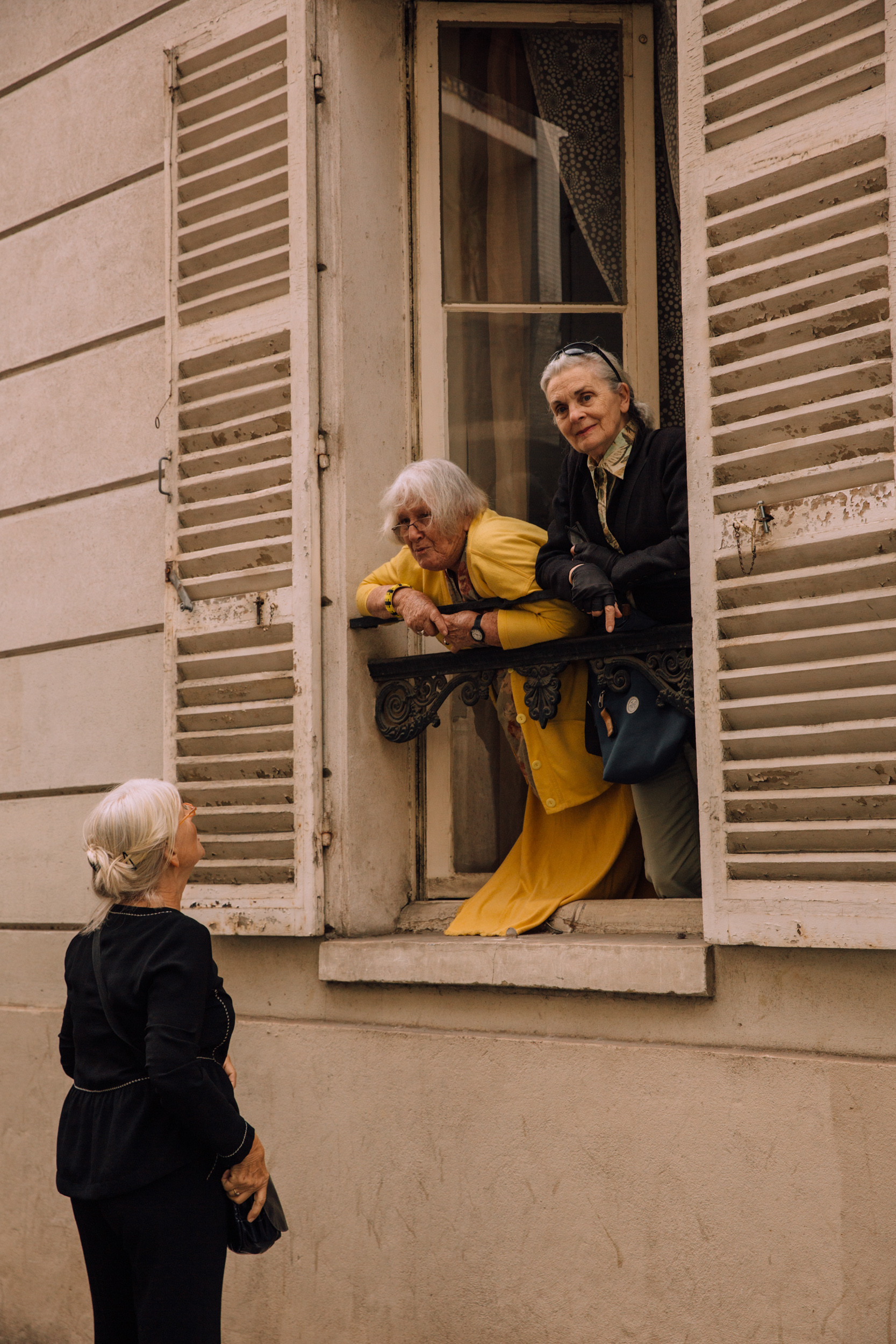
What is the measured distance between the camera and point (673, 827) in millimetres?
3453

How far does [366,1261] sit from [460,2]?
3.87 m

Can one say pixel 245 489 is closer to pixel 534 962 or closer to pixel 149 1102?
pixel 534 962

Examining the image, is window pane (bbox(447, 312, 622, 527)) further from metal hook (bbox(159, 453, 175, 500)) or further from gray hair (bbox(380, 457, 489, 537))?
metal hook (bbox(159, 453, 175, 500))

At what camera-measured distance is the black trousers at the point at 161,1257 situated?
7.83 feet

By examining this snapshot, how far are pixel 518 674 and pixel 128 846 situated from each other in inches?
56.3

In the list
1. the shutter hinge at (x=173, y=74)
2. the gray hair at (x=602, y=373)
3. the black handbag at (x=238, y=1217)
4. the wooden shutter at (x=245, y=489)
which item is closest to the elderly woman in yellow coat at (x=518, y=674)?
the wooden shutter at (x=245, y=489)

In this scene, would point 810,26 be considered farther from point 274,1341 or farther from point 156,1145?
point 274,1341

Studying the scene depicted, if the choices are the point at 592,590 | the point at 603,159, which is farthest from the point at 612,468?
the point at 603,159

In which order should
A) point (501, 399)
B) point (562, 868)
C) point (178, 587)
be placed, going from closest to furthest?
1. point (562, 868)
2. point (178, 587)
3. point (501, 399)

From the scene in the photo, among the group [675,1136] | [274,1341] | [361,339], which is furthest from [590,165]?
[274,1341]

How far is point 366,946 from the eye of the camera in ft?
11.9

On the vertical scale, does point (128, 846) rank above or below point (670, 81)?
below

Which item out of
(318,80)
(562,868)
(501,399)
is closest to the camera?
(562,868)

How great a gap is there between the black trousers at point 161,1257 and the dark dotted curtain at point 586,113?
306cm
